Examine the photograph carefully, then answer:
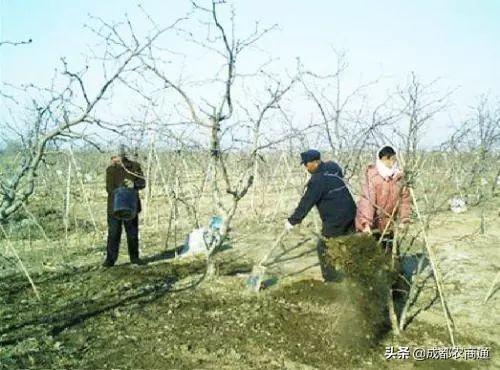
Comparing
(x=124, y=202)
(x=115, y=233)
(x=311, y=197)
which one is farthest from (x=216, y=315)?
(x=115, y=233)

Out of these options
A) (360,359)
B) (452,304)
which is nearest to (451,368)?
(360,359)

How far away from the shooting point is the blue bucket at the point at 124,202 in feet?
19.5

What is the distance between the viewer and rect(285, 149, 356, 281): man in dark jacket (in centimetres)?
475

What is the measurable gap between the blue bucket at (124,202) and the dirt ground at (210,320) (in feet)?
2.24

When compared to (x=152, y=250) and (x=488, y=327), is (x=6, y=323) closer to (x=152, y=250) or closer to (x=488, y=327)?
(x=152, y=250)

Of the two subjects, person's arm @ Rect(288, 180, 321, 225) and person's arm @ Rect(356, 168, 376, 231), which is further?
person's arm @ Rect(288, 180, 321, 225)

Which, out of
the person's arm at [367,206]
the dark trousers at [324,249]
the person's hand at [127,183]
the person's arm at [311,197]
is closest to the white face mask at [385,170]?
the person's arm at [367,206]

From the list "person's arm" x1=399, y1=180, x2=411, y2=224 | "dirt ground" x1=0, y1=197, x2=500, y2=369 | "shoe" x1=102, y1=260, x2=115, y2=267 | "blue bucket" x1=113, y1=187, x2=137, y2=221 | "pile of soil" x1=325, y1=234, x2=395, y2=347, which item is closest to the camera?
"dirt ground" x1=0, y1=197, x2=500, y2=369

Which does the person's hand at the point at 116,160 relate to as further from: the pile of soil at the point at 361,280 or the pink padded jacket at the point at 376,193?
the pile of soil at the point at 361,280

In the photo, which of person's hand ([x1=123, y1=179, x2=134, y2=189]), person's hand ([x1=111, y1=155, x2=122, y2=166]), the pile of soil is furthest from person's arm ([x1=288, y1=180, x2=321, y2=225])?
person's hand ([x1=111, y1=155, x2=122, y2=166])

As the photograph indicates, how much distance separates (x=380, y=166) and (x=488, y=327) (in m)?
1.68

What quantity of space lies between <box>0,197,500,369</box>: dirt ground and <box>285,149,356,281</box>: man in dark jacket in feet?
1.94

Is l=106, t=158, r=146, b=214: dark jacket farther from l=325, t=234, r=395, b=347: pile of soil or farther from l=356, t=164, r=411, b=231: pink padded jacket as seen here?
l=325, t=234, r=395, b=347: pile of soil

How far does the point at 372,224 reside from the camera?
4.63 meters
